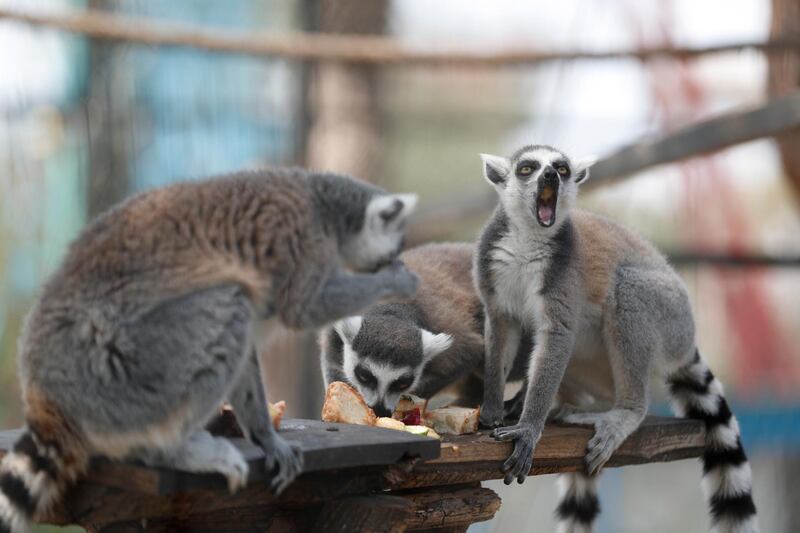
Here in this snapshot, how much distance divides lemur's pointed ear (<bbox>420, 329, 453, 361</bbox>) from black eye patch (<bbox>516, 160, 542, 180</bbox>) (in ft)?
2.55

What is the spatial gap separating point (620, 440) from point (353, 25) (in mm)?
5162

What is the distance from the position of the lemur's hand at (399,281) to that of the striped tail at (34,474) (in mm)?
1035

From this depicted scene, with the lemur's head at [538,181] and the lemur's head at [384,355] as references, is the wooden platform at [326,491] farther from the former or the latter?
the lemur's head at [538,181]

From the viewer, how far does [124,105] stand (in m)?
6.37

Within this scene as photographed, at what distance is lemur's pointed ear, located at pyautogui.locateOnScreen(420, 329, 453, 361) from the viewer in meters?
4.05

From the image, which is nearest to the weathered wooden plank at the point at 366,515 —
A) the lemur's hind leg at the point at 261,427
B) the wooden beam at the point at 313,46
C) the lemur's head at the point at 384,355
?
the lemur's hind leg at the point at 261,427

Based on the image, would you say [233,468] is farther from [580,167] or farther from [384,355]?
[580,167]

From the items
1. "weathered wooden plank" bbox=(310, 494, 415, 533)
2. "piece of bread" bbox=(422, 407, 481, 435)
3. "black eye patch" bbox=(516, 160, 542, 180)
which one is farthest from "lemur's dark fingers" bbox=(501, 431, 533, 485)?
"black eye patch" bbox=(516, 160, 542, 180)

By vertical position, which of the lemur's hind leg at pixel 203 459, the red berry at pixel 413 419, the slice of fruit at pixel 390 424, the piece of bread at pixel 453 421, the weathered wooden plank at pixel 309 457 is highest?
the lemur's hind leg at pixel 203 459

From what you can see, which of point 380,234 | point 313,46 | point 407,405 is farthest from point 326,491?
point 313,46

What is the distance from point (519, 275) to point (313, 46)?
3431 mm

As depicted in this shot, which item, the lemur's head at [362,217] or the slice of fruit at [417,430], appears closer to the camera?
the lemur's head at [362,217]

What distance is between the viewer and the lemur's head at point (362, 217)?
3033 millimetres

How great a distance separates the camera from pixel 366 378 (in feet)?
12.9
